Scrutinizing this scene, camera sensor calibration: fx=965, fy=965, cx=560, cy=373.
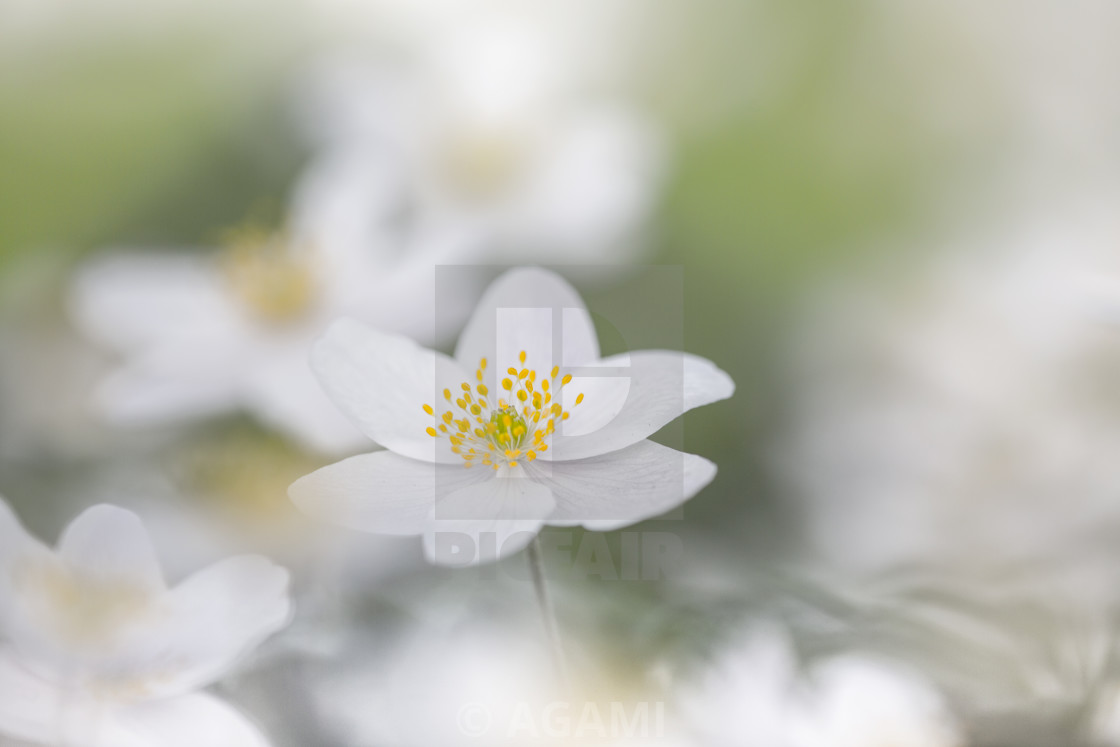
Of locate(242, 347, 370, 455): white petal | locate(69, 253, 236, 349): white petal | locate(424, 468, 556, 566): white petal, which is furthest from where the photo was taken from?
locate(69, 253, 236, 349): white petal

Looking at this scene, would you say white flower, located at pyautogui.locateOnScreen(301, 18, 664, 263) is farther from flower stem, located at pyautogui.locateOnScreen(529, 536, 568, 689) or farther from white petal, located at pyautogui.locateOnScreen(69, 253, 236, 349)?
flower stem, located at pyautogui.locateOnScreen(529, 536, 568, 689)

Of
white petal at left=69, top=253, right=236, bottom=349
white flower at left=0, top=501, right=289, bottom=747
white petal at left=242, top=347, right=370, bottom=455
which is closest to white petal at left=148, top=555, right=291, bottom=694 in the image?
white flower at left=0, top=501, right=289, bottom=747

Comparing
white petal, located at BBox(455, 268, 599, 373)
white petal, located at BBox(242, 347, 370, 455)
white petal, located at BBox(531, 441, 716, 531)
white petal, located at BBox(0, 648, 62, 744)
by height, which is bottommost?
white petal, located at BBox(0, 648, 62, 744)

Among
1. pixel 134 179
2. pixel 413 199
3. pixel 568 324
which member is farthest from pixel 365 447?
pixel 134 179

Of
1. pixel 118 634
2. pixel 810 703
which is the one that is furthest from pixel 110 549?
pixel 810 703

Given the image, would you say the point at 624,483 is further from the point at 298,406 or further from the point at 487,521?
the point at 298,406

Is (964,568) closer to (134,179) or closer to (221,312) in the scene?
(221,312)
